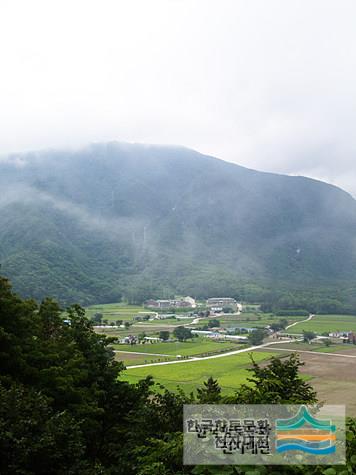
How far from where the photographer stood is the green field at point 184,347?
5362 cm

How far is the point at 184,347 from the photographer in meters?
57.2

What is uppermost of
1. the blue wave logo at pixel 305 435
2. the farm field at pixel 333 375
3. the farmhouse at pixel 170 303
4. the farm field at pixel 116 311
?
the blue wave logo at pixel 305 435

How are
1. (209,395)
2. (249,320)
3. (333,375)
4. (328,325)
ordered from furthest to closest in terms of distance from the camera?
(249,320) < (328,325) < (333,375) < (209,395)

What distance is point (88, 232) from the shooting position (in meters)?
165

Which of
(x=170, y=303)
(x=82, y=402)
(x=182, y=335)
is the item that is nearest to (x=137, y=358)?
(x=182, y=335)

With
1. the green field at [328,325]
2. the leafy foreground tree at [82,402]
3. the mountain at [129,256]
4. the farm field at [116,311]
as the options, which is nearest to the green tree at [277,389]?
the leafy foreground tree at [82,402]

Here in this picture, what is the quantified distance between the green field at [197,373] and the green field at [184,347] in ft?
20.0

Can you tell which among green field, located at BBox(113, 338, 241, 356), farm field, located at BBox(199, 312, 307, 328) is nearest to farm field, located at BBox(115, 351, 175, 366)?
green field, located at BBox(113, 338, 241, 356)

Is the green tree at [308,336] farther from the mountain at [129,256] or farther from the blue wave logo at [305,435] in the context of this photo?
the blue wave logo at [305,435]

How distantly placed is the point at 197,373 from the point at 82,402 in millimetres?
32286

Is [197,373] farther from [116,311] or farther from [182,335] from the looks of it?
[116,311]

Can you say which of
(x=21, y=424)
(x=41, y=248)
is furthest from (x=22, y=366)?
(x=41, y=248)

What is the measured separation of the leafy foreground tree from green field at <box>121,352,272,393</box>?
75.5ft

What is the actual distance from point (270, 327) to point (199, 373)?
41.1 m
